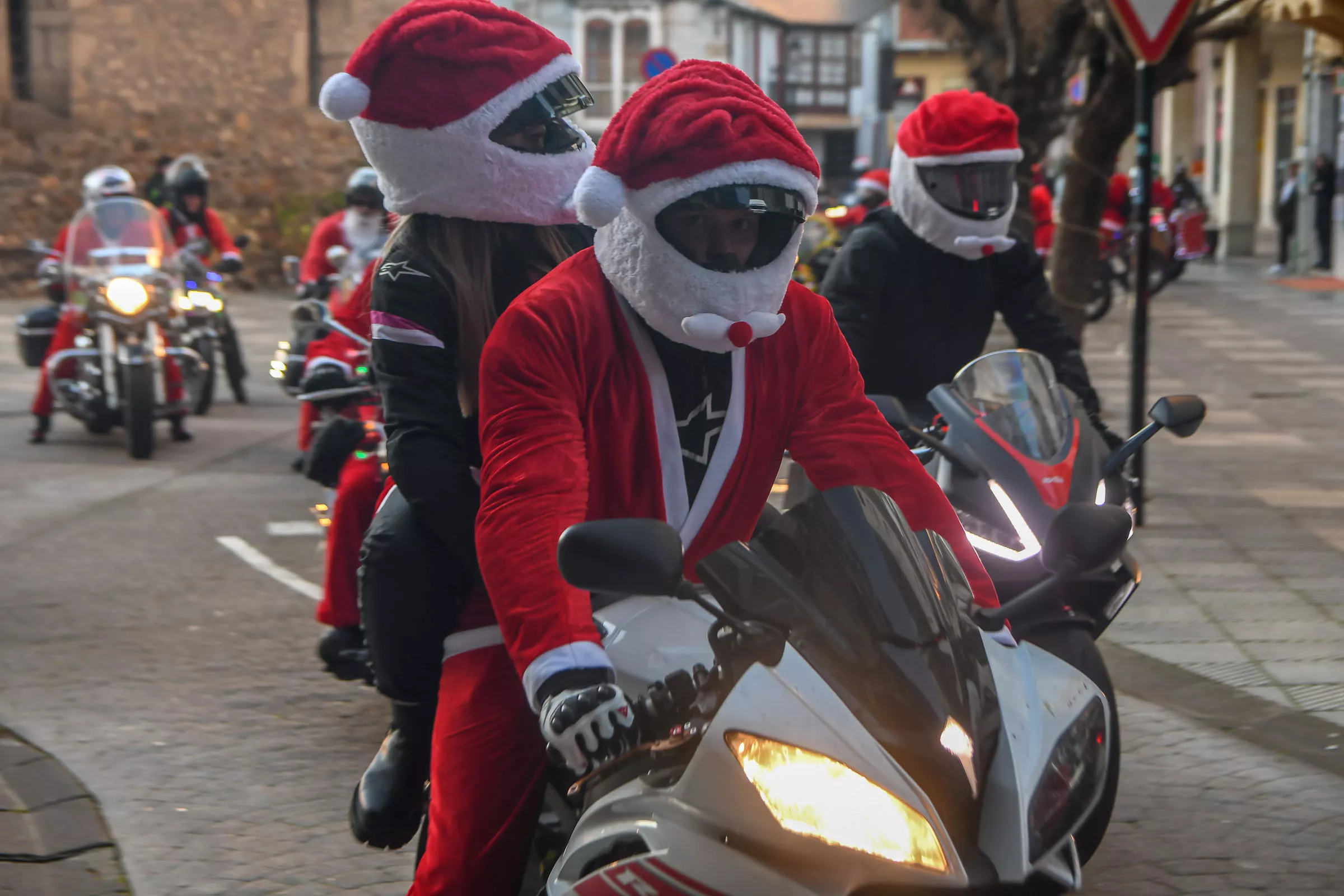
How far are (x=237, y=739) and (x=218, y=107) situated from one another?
27.3 metres

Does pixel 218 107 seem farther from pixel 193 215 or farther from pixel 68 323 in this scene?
pixel 68 323

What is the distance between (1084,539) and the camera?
242 cm

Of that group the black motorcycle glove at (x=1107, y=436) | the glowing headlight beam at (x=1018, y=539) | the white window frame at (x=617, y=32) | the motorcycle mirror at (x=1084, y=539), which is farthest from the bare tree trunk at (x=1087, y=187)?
the white window frame at (x=617, y=32)

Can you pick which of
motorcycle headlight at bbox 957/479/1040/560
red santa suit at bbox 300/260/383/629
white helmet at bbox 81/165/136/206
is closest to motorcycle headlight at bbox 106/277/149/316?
white helmet at bbox 81/165/136/206

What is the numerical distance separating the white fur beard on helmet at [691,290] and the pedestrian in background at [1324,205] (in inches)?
917

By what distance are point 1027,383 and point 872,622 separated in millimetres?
2184

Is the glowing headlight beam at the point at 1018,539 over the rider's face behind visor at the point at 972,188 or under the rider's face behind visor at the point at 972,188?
under

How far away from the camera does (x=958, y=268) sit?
5.28m

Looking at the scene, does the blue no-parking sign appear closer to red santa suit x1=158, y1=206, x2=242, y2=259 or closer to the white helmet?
red santa suit x1=158, y1=206, x2=242, y2=259

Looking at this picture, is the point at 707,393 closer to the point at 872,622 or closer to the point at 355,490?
the point at 872,622

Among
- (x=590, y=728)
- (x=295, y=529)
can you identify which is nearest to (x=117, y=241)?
(x=295, y=529)

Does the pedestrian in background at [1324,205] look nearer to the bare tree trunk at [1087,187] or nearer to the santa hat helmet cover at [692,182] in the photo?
the bare tree trunk at [1087,187]

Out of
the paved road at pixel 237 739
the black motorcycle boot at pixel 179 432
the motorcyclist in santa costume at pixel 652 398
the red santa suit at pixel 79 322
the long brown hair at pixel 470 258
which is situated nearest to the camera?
the motorcyclist in santa costume at pixel 652 398

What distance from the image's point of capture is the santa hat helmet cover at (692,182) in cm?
256
